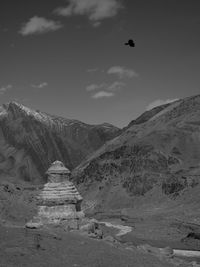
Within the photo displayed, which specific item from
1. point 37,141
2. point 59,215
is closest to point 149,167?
point 37,141

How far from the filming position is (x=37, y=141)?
122125 mm

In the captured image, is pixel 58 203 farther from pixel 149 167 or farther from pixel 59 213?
pixel 149 167

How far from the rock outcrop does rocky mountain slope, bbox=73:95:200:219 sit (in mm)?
43068

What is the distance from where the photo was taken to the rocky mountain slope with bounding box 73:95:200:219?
2657 inches

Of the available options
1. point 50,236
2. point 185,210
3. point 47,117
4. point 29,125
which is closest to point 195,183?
point 185,210

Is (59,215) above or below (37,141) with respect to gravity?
below

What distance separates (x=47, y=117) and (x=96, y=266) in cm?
12480

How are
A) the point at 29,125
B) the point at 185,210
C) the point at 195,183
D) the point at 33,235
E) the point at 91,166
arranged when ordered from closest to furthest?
the point at 33,235
the point at 185,210
the point at 195,183
the point at 91,166
the point at 29,125

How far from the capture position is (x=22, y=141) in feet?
394

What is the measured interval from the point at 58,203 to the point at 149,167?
58670 millimetres

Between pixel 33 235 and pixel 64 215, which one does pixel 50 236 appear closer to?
pixel 33 235

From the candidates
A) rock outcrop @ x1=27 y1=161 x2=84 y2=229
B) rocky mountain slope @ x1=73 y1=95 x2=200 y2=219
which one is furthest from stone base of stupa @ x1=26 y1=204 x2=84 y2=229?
rocky mountain slope @ x1=73 y1=95 x2=200 y2=219

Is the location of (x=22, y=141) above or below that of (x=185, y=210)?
above

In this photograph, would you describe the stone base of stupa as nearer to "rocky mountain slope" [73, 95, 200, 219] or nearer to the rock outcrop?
the rock outcrop
